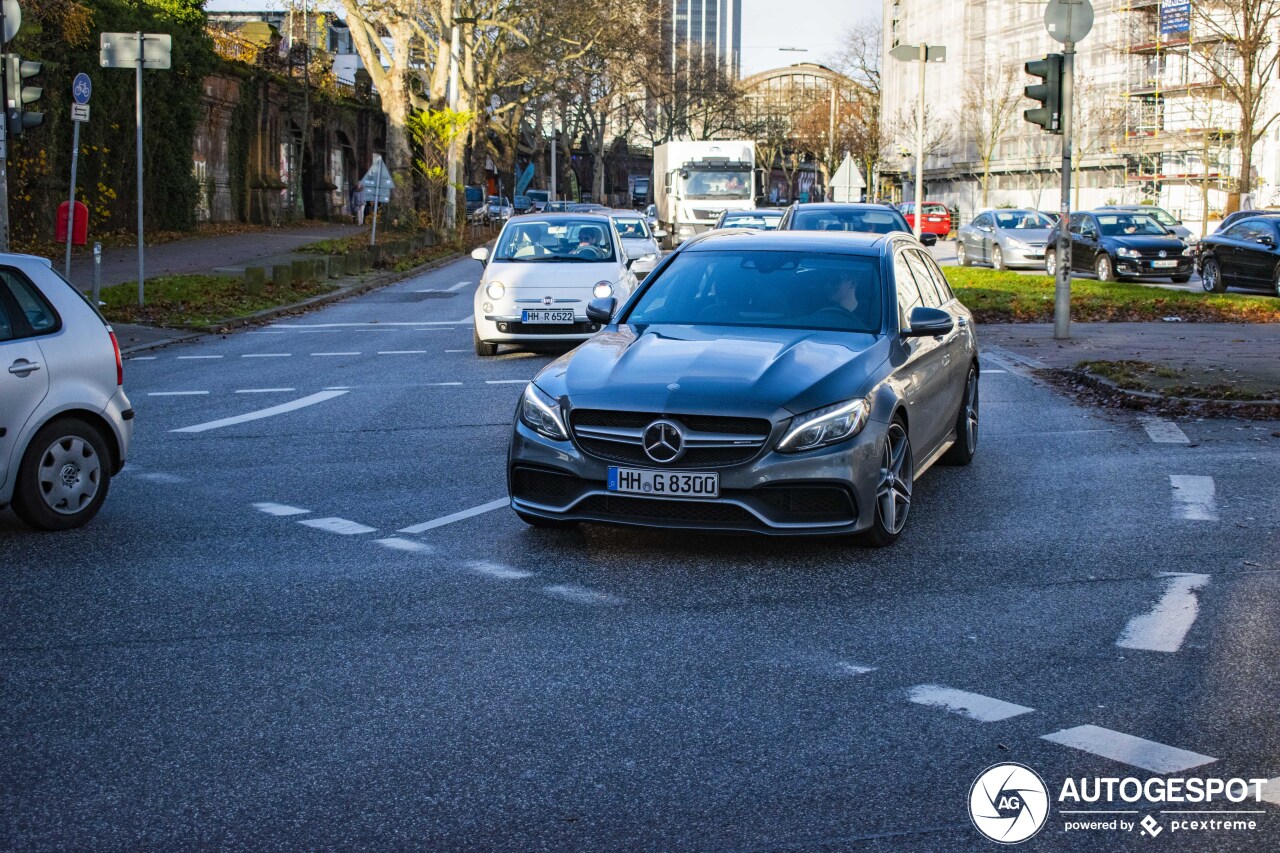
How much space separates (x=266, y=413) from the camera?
1259 cm

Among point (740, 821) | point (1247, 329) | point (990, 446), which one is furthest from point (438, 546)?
point (1247, 329)

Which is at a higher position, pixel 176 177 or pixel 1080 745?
pixel 176 177

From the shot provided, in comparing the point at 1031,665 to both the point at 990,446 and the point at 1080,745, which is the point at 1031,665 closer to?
the point at 1080,745

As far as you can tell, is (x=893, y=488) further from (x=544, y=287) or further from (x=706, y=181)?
(x=706, y=181)

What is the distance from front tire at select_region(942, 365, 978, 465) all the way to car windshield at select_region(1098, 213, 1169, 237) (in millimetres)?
23271

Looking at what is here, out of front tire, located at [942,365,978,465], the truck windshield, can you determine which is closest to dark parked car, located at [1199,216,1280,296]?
the truck windshield

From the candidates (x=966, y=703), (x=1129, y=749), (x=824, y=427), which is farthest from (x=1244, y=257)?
(x=1129, y=749)

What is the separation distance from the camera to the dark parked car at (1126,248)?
30.9 meters

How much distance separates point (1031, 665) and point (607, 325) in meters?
3.82

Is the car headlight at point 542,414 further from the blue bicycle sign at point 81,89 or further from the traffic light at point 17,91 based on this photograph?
the blue bicycle sign at point 81,89

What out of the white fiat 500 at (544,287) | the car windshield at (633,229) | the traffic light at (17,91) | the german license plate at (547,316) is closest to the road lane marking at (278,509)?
the white fiat 500 at (544,287)

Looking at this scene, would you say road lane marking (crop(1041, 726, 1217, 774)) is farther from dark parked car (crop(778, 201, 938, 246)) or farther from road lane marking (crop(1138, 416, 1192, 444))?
dark parked car (crop(778, 201, 938, 246))

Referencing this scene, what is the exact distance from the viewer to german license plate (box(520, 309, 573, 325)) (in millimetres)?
16688

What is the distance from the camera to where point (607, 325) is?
8.64 meters
